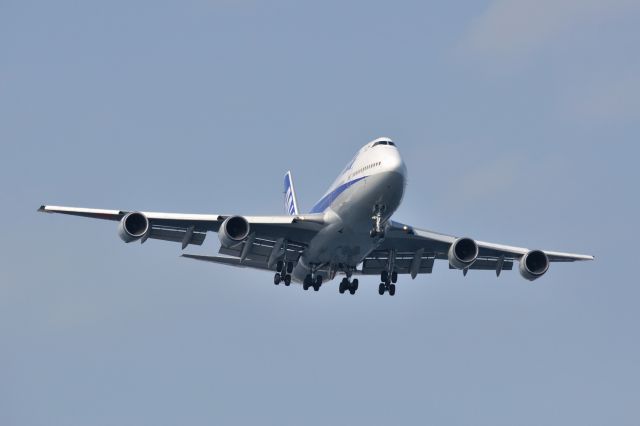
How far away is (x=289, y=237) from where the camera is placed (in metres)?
59.5

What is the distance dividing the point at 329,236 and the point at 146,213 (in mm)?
8488

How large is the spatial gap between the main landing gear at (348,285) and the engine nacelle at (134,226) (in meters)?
11.6

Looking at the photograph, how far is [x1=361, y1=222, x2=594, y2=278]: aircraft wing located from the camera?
6047cm

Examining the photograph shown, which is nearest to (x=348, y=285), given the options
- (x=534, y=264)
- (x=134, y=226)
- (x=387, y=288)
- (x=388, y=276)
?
(x=387, y=288)

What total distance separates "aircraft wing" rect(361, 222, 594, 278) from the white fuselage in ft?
9.54

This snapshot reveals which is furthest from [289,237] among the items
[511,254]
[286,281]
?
[511,254]

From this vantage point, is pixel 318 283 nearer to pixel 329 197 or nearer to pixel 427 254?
pixel 329 197

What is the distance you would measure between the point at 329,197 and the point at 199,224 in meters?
6.29

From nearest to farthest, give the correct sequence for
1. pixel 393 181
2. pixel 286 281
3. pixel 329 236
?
pixel 393 181 < pixel 329 236 < pixel 286 281

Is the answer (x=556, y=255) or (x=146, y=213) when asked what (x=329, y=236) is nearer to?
(x=146, y=213)

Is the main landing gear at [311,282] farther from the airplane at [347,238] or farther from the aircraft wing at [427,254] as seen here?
the aircraft wing at [427,254]

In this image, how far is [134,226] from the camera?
55.8 metres

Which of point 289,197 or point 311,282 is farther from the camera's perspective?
point 289,197

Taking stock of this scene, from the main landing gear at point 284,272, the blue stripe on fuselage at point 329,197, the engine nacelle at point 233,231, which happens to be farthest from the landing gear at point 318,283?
the engine nacelle at point 233,231
